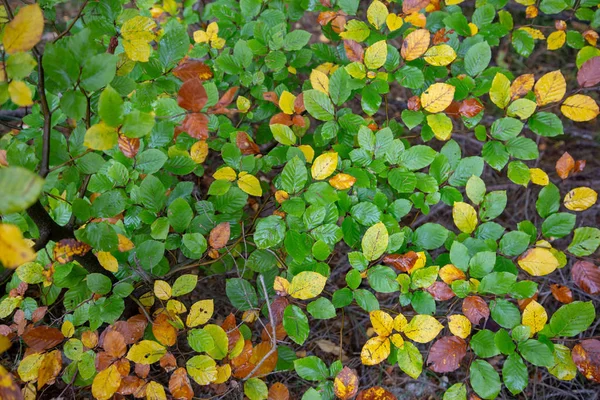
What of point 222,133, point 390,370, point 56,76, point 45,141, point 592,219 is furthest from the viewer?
point 592,219

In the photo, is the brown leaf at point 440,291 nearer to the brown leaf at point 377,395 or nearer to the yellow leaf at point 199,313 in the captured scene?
the brown leaf at point 377,395

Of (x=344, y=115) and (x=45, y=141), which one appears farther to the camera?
(x=344, y=115)

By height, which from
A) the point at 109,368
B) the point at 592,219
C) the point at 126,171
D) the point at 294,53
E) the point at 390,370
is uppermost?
the point at 294,53

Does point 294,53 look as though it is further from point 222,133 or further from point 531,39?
point 531,39

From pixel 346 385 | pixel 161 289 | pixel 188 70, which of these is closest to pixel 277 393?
pixel 346 385

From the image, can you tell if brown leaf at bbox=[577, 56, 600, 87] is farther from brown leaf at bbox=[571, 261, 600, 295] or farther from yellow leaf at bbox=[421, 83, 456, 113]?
brown leaf at bbox=[571, 261, 600, 295]

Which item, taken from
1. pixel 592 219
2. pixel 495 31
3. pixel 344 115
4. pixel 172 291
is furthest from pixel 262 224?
pixel 592 219

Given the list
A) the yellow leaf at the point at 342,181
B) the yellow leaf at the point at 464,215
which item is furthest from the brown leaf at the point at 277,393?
the yellow leaf at the point at 464,215
